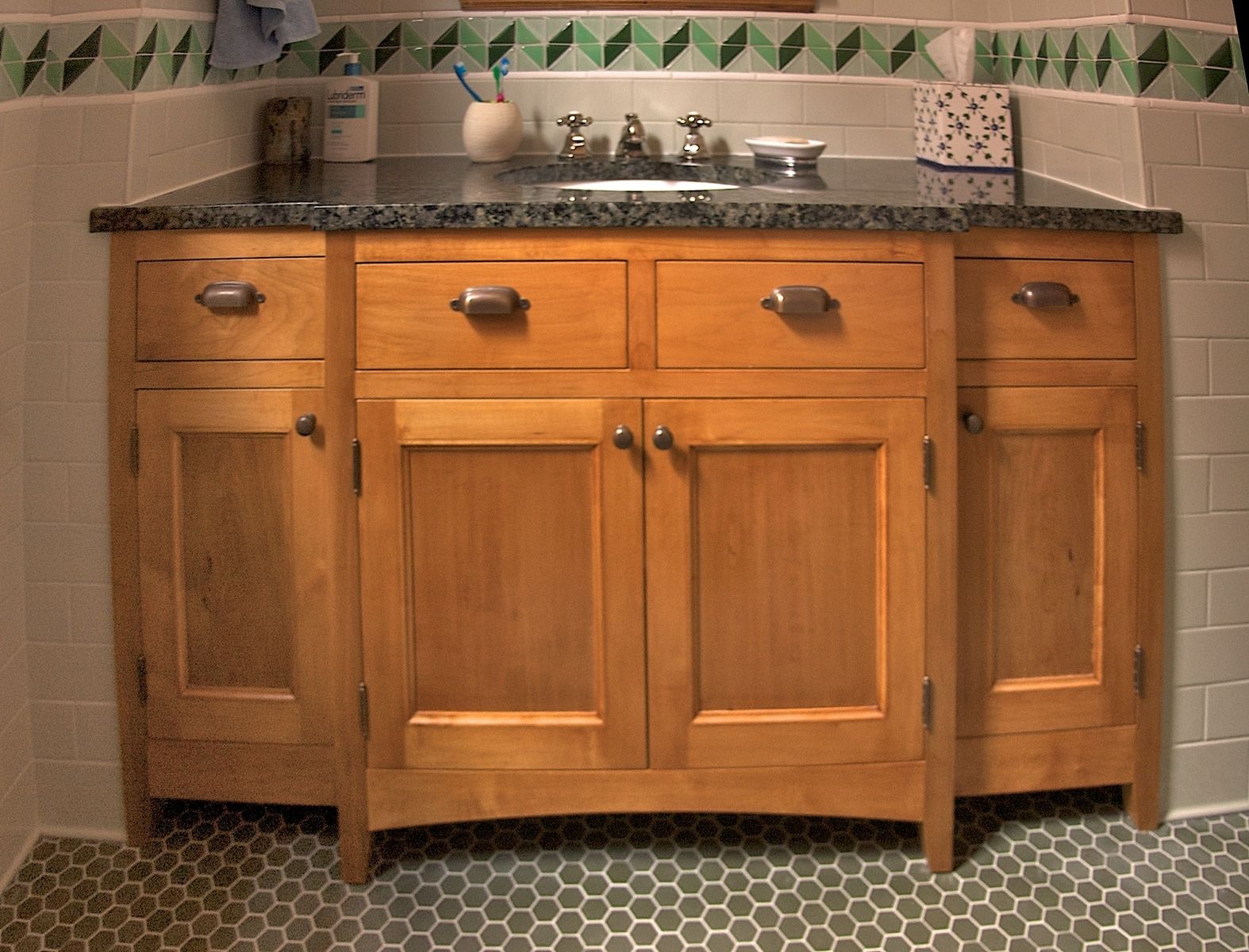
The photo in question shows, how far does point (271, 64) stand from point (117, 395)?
92 cm

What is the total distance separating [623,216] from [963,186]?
2.05 feet

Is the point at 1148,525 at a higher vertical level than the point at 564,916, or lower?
higher

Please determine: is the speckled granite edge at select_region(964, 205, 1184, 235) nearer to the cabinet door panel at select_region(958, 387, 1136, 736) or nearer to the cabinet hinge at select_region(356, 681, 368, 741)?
the cabinet door panel at select_region(958, 387, 1136, 736)

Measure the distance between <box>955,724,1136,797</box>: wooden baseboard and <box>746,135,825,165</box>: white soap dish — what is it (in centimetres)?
106

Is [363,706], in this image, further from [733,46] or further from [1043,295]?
[733,46]

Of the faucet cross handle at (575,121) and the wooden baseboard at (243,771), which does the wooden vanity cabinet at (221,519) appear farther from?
the faucet cross handle at (575,121)

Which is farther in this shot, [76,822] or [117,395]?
[76,822]

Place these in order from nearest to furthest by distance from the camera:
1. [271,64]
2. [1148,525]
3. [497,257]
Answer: [497,257], [1148,525], [271,64]

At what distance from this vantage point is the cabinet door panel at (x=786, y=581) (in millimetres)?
1809

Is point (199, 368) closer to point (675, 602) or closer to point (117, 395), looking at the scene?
point (117, 395)

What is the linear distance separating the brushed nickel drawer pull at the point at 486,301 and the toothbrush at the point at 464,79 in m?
0.81

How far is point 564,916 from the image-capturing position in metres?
1.83

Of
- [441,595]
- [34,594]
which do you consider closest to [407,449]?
[441,595]

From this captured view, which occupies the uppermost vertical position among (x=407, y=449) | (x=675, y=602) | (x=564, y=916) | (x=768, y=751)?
(x=407, y=449)
